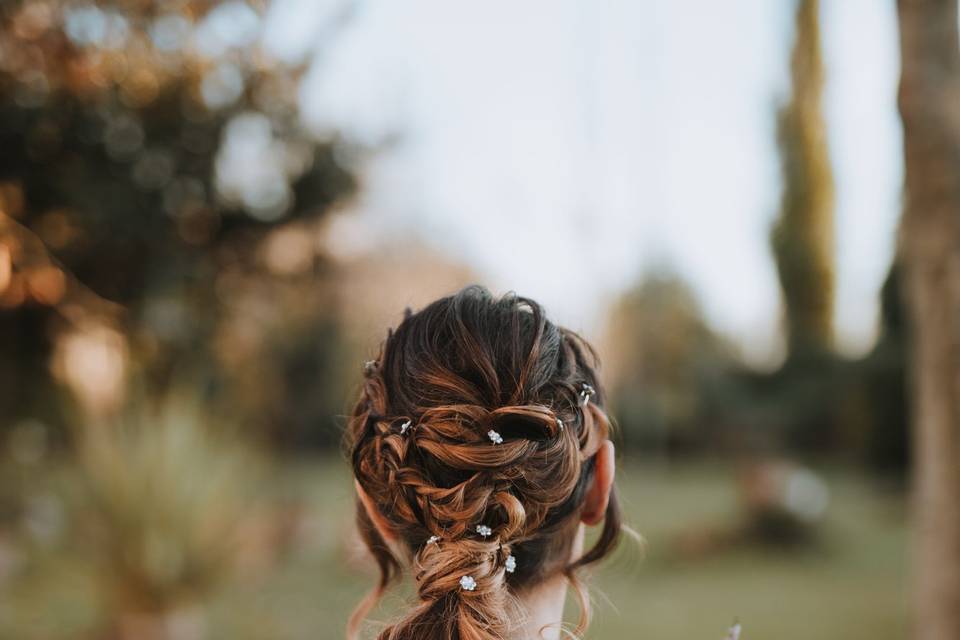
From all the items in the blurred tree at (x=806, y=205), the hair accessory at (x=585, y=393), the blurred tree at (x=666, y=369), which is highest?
the hair accessory at (x=585, y=393)

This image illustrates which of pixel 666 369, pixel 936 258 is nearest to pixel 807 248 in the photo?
pixel 666 369

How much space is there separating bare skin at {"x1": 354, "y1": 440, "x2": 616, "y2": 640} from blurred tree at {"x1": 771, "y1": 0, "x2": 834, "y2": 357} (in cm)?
1131

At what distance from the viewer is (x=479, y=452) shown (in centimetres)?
132

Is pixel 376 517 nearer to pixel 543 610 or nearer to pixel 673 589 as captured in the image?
pixel 543 610

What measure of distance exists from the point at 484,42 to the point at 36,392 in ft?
26.7

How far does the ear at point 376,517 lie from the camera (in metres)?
1.49

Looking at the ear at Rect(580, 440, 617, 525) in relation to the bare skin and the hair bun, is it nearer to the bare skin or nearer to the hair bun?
the bare skin

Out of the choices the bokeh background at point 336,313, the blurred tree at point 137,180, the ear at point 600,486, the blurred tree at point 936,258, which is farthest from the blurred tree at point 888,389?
the ear at point 600,486

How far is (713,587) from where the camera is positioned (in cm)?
714

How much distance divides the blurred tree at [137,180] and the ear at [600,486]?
274 cm

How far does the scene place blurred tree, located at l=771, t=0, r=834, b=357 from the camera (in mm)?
11789

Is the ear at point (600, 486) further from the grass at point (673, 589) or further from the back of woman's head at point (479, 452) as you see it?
the grass at point (673, 589)

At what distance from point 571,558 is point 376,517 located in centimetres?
36

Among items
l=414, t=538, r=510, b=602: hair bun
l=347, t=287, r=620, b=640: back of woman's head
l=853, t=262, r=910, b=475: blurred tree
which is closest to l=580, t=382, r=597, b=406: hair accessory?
l=347, t=287, r=620, b=640: back of woman's head
